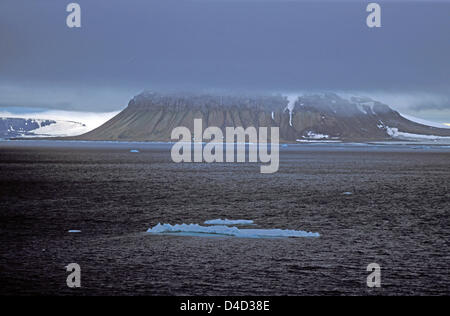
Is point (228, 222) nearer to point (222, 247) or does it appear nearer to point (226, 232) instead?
→ point (226, 232)

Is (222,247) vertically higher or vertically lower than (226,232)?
lower

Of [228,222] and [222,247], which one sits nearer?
[222,247]

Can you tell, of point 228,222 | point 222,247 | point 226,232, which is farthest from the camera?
point 228,222

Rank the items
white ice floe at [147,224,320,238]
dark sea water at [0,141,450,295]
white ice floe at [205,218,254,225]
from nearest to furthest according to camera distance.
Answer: dark sea water at [0,141,450,295]
white ice floe at [147,224,320,238]
white ice floe at [205,218,254,225]

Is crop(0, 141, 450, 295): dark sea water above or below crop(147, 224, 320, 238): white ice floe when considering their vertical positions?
below

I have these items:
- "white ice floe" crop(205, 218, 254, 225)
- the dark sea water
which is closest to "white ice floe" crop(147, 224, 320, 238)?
the dark sea water

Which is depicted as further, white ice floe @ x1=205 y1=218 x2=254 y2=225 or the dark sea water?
white ice floe @ x1=205 y1=218 x2=254 y2=225

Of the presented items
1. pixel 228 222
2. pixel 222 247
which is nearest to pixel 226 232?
pixel 222 247

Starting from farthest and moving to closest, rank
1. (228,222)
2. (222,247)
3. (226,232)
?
(228,222) < (226,232) < (222,247)

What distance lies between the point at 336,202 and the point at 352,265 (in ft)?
88.0

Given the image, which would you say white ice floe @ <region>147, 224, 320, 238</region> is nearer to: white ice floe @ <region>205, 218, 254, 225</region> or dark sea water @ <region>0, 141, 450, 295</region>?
dark sea water @ <region>0, 141, 450, 295</region>

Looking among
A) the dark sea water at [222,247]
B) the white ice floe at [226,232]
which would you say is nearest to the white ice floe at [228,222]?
the dark sea water at [222,247]

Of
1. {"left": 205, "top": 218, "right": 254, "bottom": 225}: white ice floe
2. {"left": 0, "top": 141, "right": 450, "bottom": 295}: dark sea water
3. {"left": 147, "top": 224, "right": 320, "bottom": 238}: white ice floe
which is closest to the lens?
{"left": 0, "top": 141, "right": 450, "bottom": 295}: dark sea water
